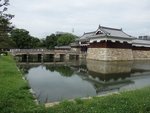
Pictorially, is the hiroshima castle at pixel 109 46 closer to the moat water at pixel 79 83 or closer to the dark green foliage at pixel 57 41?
the moat water at pixel 79 83

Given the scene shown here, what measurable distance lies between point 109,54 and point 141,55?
1426 cm

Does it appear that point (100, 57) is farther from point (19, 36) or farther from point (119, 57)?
point (19, 36)

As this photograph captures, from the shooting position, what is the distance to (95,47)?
39594mm

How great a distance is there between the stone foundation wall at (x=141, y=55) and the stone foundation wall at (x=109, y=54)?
511cm

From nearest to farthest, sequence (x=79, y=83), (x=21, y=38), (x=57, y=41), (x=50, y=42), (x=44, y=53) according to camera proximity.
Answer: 1. (x=79, y=83)
2. (x=44, y=53)
3. (x=21, y=38)
4. (x=57, y=41)
5. (x=50, y=42)

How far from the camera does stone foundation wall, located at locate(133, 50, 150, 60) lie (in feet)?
151

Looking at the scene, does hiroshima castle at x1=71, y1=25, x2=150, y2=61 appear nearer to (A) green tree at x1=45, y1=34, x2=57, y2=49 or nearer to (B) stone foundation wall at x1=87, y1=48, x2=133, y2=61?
(B) stone foundation wall at x1=87, y1=48, x2=133, y2=61

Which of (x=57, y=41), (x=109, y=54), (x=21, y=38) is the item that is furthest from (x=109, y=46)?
(x=57, y=41)

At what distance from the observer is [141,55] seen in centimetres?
4734

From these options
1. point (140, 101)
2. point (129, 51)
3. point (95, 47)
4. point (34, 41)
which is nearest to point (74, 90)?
point (140, 101)

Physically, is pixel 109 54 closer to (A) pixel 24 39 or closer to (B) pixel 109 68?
(B) pixel 109 68

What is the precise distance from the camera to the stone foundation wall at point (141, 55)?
151 feet

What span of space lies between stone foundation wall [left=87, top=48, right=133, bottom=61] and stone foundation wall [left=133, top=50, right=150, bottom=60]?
5110 mm

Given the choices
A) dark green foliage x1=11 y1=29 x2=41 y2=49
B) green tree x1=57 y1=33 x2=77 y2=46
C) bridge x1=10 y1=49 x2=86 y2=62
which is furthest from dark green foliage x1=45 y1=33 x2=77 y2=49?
bridge x1=10 y1=49 x2=86 y2=62
